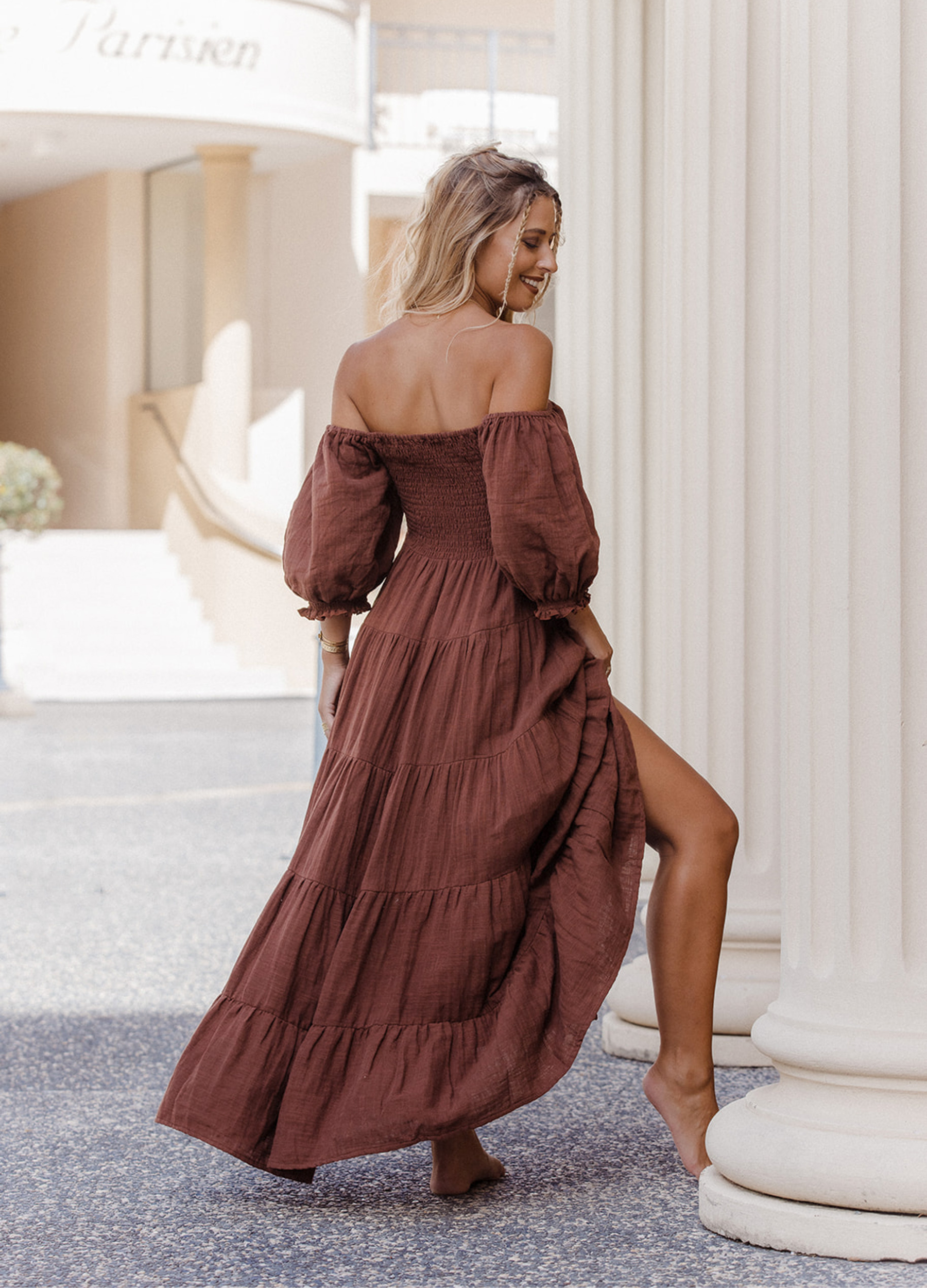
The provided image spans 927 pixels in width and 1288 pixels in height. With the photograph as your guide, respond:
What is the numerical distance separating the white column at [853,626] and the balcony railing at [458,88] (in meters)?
14.3

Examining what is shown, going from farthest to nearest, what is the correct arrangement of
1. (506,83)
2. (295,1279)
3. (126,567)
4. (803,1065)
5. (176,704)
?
(506,83), (126,567), (176,704), (803,1065), (295,1279)

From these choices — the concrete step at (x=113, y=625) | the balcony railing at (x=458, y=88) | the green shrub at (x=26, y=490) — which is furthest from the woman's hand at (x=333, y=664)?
the balcony railing at (x=458, y=88)

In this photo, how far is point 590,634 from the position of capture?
103 inches

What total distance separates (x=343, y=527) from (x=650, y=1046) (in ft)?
4.51

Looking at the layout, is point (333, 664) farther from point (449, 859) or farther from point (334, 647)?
point (449, 859)

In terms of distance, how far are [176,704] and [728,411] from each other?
1016 cm

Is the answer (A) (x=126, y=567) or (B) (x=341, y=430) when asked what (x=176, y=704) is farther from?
(B) (x=341, y=430)

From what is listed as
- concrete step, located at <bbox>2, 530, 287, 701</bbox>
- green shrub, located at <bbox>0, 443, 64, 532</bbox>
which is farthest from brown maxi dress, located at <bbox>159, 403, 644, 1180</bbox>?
concrete step, located at <bbox>2, 530, 287, 701</bbox>

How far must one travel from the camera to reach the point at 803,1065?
7.97 ft

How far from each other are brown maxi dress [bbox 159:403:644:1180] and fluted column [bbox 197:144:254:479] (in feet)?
44.8

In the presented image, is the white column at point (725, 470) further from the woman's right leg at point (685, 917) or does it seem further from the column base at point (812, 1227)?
the column base at point (812, 1227)

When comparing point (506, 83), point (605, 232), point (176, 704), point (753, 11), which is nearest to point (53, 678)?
point (176, 704)

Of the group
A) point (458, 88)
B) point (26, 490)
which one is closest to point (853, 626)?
point (26, 490)

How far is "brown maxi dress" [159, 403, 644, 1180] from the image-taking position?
246 centimetres
